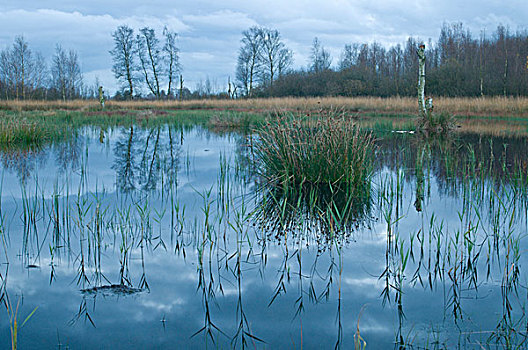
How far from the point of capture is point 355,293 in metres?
2.90

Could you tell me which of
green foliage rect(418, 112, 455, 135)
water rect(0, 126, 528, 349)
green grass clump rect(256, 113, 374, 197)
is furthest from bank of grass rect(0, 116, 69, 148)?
green foliage rect(418, 112, 455, 135)

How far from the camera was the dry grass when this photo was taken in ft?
72.1

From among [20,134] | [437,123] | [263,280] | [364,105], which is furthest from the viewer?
[364,105]

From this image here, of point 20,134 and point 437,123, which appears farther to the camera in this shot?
point 437,123

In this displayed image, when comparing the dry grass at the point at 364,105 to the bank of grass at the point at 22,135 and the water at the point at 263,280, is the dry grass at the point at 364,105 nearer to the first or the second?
the bank of grass at the point at 22,135

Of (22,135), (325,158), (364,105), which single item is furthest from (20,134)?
(364,105)

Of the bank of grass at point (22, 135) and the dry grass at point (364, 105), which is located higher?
the dry grass at point (364, 105)

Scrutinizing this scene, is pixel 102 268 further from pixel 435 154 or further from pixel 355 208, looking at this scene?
pixel 435 154

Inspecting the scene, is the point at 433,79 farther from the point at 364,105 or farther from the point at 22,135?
the point at 22,135

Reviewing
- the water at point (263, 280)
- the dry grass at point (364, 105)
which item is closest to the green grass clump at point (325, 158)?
the water at point (263, 280)

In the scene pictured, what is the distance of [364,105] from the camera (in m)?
25.6

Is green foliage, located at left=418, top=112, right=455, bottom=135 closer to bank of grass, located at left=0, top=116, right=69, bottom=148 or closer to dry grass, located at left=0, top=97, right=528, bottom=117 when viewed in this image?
dry grass, located at left=0, top=97, right=528, bottom=117

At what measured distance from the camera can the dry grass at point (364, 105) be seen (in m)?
22.0

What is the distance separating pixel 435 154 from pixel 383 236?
19.9ft
